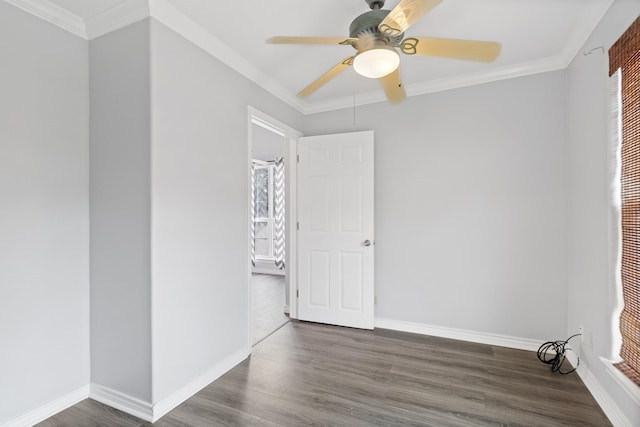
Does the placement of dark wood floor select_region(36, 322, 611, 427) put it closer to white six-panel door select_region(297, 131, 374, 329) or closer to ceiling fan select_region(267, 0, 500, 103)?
white six-panel door select_region(297, 131, 374, 329)

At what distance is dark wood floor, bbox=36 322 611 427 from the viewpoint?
1.80 metres

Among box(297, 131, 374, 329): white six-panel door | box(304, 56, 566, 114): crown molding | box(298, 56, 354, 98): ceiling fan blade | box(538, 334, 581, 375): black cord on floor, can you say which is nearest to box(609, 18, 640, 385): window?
box(538, 334, 581, 375): black cord on floor

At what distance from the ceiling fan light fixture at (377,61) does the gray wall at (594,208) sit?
1.30 meters

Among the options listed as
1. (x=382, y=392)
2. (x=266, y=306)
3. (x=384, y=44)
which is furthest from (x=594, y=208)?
(x=266, y=306)

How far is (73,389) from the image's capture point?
197cm

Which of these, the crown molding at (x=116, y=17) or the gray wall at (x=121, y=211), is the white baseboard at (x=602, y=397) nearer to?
the gray wall at (x=121, y=211)

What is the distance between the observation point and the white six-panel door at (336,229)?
3.16 metres

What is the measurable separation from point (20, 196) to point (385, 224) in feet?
9.29

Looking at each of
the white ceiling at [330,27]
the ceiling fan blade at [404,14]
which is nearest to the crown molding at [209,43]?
the white ceiling at [330,27]

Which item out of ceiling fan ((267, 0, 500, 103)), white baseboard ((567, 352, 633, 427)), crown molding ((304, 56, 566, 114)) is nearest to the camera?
ceiling fan ((267, 0, 500, 103))

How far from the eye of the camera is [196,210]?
2121 millimetres

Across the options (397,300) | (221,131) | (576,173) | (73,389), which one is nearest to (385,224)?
(397,300)

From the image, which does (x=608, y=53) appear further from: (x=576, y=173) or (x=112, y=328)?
(x=112, y=328)

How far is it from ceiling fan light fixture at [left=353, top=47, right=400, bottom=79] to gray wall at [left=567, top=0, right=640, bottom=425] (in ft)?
4.26
